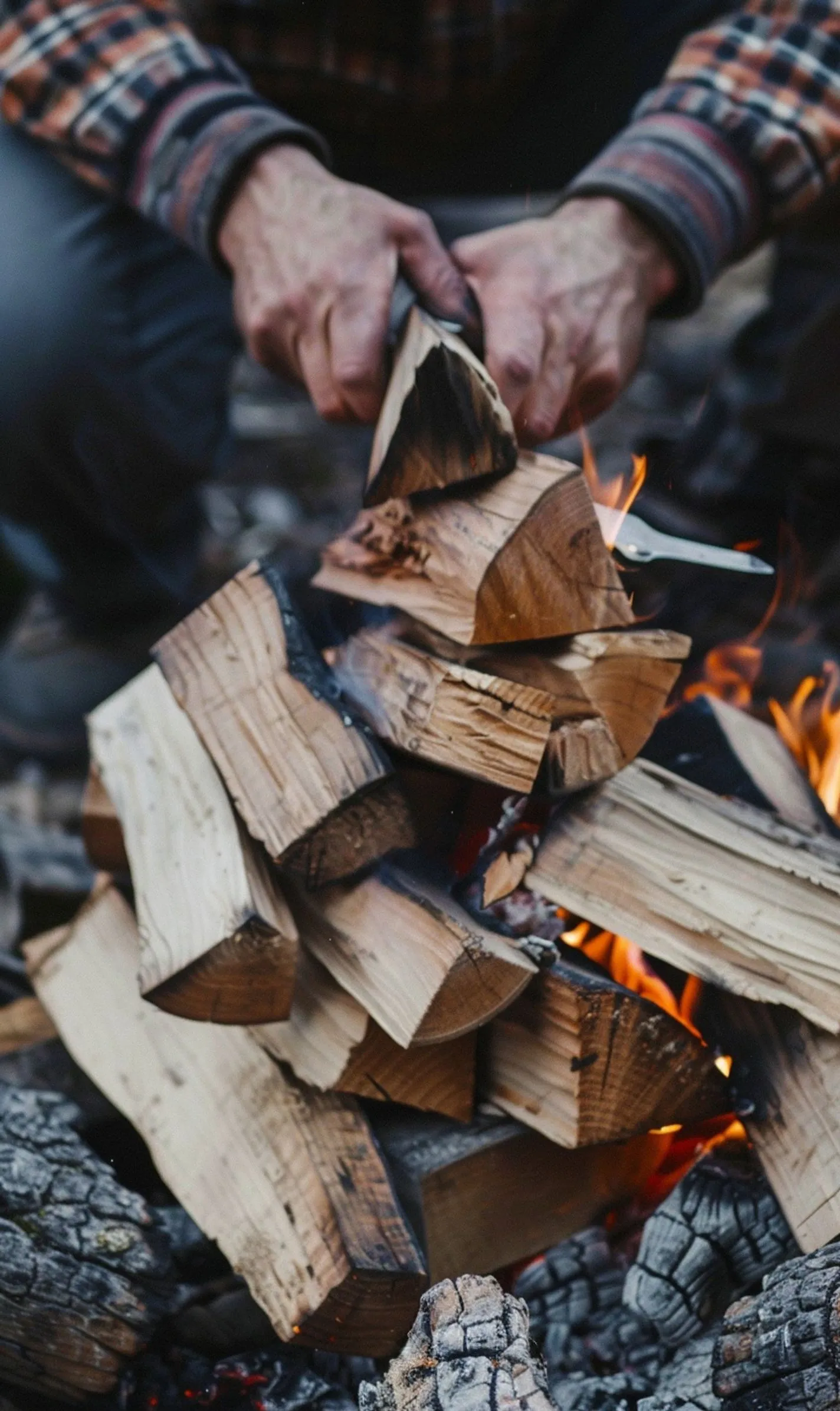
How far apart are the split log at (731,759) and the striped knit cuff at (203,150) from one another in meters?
0.93

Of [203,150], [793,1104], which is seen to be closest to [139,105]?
[203,150]

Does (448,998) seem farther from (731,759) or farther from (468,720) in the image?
(731,759)

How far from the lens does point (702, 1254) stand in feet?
4.00

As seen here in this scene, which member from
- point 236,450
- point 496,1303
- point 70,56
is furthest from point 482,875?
point 236,450

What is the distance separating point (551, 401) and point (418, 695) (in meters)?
0.47

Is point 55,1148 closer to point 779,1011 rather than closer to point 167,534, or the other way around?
point 779,1011

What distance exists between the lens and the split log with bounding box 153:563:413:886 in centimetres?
123

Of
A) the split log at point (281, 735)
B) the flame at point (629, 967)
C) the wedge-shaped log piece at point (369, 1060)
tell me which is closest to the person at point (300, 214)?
the split log at point (281, 735)

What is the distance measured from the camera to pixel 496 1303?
1.03 m

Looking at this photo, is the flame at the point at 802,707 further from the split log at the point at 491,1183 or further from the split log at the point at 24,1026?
the split log at the point at 24,1026

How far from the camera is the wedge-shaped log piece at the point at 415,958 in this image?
3.82ft

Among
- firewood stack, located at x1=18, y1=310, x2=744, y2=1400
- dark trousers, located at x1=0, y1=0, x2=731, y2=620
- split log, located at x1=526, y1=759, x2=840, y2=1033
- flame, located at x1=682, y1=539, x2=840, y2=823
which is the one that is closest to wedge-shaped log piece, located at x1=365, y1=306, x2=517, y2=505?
firewood stack, located at x1=18, y1=310, x2=744, y2=1400

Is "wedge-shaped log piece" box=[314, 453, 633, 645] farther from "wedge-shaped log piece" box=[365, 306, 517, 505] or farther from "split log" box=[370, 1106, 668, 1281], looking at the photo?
"split log" box=[370, 1106, 668, 1281]

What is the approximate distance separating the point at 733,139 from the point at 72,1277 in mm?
1633
